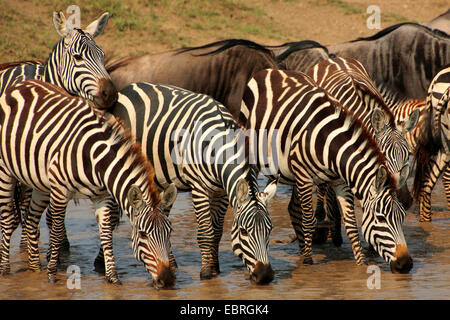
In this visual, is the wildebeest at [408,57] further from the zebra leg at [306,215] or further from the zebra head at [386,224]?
the zebra head at [386,224]

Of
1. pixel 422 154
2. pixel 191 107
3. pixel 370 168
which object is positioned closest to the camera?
pixel 370 168

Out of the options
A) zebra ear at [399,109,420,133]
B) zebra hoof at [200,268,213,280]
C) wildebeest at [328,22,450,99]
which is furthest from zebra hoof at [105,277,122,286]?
wildebeest at [328,22,450,99]

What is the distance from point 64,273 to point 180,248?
5.41 ft

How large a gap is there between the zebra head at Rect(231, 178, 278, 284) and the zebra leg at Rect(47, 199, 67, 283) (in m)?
1.81

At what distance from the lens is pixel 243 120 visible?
30.7ft

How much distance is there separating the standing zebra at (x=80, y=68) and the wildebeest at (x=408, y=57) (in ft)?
22.7

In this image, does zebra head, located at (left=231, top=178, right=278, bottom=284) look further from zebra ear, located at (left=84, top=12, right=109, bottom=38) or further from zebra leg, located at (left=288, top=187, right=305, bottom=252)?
zebra ear, located at (left=84, top=12, right=109, bottom=38)

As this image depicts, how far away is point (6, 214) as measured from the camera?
845 cm

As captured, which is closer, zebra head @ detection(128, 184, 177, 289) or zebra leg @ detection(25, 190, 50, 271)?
zebra head @ detection(128, 184, 177, 289)

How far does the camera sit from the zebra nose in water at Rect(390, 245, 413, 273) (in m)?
7.71

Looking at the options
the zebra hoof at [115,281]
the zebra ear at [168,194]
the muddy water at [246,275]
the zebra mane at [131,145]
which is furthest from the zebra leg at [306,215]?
the zebra hoof at [115,281]

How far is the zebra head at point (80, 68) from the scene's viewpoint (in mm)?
8828

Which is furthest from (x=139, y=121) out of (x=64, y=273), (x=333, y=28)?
(x=333, y=28)
